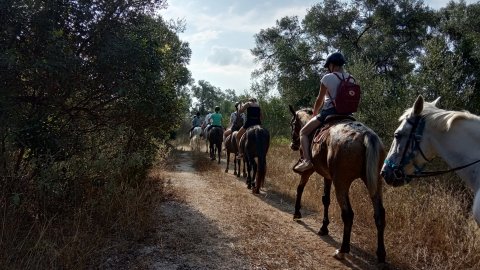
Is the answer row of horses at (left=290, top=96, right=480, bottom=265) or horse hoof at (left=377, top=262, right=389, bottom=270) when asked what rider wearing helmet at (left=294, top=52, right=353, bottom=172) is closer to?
row of horses at (left=290, top=96, right=480, bottom=265)

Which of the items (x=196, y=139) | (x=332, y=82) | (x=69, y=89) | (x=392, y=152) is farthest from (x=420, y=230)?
(x=196, y=139)

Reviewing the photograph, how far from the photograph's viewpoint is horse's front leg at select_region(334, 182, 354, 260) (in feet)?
16.8

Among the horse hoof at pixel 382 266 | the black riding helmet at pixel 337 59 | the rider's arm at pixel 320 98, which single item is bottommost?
the horse hoof at pixel 382 266

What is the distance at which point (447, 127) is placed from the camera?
3809 mm

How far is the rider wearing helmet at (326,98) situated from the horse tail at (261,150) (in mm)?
3046

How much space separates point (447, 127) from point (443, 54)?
8.86 m

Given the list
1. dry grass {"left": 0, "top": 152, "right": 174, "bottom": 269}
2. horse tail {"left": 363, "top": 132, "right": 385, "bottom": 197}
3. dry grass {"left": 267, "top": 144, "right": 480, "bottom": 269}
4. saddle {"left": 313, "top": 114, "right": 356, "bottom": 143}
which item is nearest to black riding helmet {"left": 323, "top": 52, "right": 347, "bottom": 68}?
saddle {"left": 313, "top": 114, "right": 356, "bottom": 143}

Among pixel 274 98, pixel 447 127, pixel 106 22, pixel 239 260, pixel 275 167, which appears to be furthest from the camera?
pixel 274 98

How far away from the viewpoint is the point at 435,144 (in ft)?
13.1

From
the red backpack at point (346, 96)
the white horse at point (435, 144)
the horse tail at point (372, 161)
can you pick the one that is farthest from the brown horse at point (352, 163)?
the white horse at point (435, 144)

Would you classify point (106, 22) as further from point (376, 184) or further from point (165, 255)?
point (376, 184)

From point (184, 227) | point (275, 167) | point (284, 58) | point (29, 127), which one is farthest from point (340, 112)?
point (284, 58)

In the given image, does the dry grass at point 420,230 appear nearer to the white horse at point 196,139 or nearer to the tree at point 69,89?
the tree at point 69,89

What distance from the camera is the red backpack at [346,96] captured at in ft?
18.7
